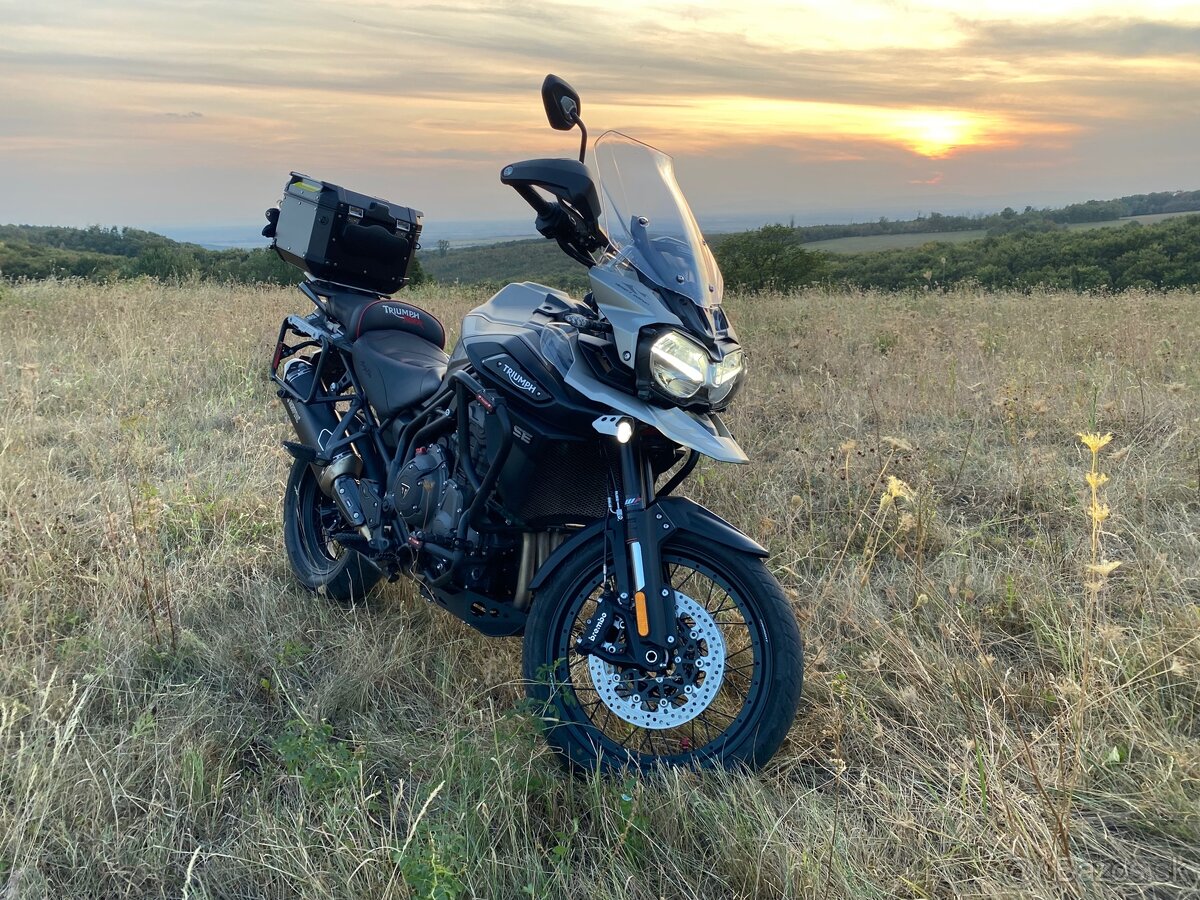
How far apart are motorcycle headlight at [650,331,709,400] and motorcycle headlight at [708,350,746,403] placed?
52mm

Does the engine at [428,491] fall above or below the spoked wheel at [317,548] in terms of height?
above

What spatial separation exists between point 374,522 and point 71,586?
1354 mm

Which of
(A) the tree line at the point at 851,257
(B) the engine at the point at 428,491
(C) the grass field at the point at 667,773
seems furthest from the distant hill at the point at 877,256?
(B) the engine at the point at 428,491

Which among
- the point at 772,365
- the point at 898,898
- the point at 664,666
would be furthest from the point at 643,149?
the point at 772,365

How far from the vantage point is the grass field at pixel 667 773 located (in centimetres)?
217

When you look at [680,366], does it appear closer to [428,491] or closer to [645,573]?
[645,573]

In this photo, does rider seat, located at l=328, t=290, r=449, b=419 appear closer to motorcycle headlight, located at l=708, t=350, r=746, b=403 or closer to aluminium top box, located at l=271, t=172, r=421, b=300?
aluminium top box, located at l=271, t=172, r=421, b=300

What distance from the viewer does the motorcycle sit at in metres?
2.41

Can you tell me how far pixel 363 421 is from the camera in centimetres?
360

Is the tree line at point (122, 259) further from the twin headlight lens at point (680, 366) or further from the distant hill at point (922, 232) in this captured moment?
the twin headlight lens at point (680, 366)

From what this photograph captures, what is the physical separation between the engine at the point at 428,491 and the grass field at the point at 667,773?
1.79ft

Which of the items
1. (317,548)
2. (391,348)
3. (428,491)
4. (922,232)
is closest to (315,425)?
(391,348)

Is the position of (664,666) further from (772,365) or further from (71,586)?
(772,365)

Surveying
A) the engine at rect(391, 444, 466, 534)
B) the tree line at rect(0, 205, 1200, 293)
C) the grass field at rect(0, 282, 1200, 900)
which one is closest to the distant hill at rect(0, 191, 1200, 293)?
the tree line at rect(0, 205, 1200, 293)
